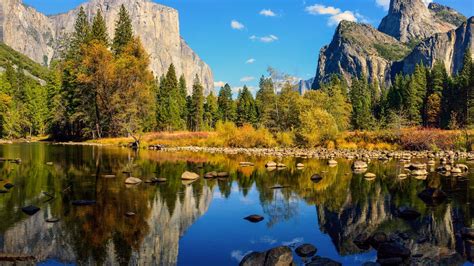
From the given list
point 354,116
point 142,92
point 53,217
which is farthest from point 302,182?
point 354,116

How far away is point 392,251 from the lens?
8.71 metres

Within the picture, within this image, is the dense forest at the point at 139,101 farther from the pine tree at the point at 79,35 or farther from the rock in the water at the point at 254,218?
the rock in the water at the point at 254,218

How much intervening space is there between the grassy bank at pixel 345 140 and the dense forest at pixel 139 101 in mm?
1389

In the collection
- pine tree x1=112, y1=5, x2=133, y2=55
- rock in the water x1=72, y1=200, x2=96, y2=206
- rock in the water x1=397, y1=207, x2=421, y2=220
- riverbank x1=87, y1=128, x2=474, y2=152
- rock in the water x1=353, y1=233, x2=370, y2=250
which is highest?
pine tree x1=112, y1=5, x2=133, y2=55

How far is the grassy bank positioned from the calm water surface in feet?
66.6

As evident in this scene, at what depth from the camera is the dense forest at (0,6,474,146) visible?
53.1 meters

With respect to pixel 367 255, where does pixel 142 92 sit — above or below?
above

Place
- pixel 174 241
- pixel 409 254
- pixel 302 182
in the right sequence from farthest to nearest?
pixel 302 182, pixel 174 241, pixel 409 254

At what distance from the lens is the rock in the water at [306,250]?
908 centimetres

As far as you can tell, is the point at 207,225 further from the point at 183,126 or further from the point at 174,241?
the point at 183,126

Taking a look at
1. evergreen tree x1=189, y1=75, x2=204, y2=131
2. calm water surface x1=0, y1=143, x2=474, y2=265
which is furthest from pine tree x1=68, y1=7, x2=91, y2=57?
calm water surface x1=0, y1=143, x2=474, y2=265

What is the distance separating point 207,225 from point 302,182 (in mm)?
8851

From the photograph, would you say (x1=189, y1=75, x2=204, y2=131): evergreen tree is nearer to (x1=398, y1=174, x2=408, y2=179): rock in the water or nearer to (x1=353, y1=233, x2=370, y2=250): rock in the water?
(x1=398, y1=174, x2=408, y2=179): rock in the water

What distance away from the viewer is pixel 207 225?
1206 cm
